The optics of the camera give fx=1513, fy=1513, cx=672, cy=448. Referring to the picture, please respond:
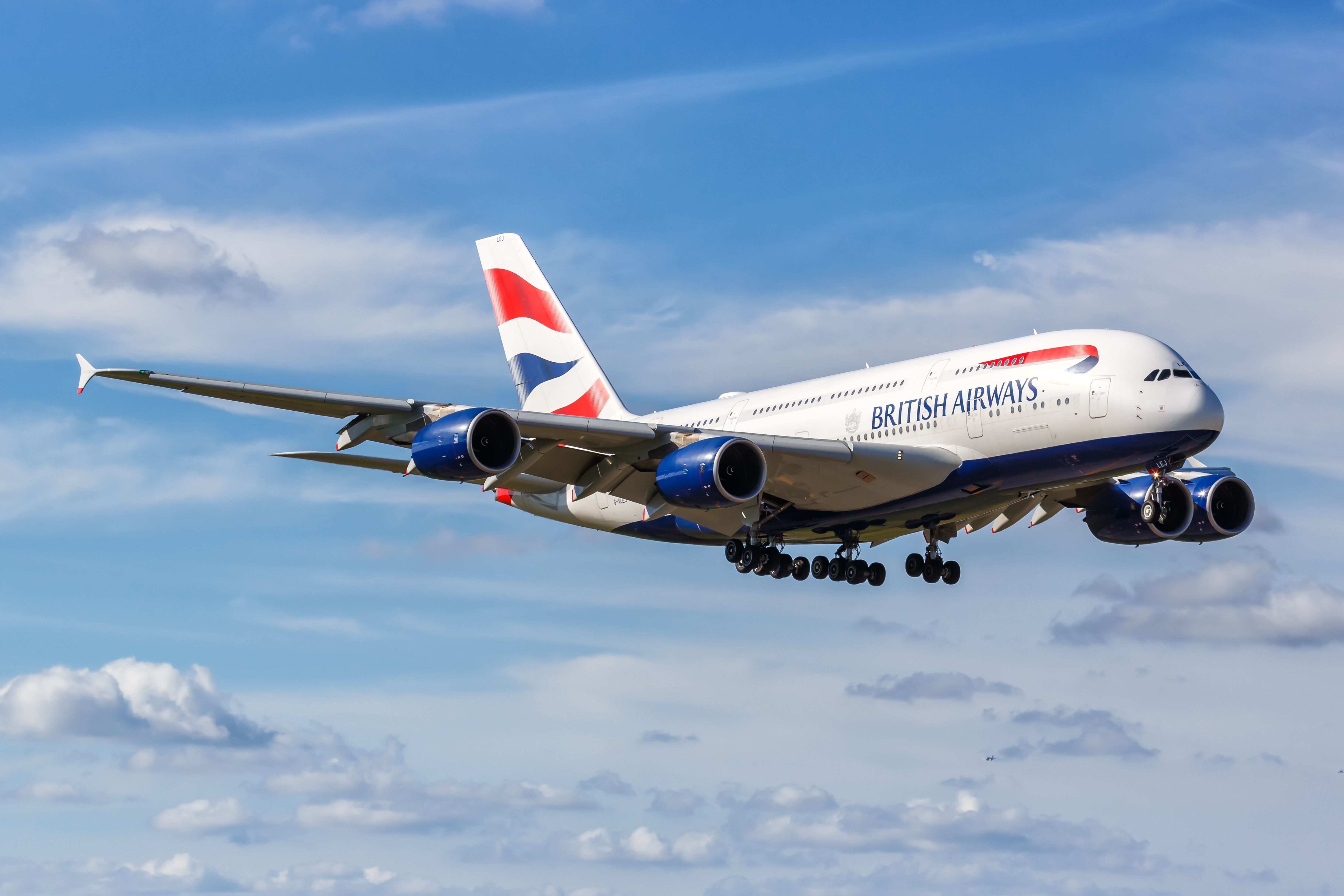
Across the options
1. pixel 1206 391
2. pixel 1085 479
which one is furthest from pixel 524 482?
pixel 1206 391

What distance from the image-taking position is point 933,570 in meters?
44.1

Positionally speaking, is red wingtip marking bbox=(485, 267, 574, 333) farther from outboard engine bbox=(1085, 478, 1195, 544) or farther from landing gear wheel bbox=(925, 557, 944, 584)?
outboard engine bbox=(1085, 478, 1195, 544)

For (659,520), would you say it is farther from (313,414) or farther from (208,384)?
(208,384)

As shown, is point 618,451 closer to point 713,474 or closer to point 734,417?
Answer: point 713,474

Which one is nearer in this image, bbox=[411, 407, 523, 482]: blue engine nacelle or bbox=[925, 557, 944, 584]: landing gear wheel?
bbox=[411, 407, 523, 482]: blue engine nacelle

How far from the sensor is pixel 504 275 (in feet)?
183

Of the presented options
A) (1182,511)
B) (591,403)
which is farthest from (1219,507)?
(591,403)

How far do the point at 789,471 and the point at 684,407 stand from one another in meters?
8.66

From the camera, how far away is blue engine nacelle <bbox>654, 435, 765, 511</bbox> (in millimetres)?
35750

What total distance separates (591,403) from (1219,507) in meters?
20.4

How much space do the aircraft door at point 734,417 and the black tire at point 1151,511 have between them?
39.2 feet

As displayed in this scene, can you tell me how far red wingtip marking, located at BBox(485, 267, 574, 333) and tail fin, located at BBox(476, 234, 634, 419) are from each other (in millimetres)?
19

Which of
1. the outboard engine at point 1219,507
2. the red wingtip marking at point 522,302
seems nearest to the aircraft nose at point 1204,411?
the outboard engine at point 1219,507

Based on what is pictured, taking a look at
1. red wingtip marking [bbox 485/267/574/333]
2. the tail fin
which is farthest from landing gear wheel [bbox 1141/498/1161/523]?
red wingtip marking [bbox 485/267/574/333]
